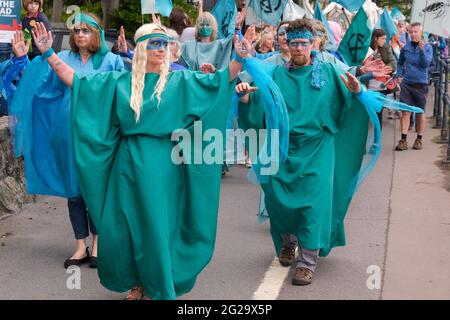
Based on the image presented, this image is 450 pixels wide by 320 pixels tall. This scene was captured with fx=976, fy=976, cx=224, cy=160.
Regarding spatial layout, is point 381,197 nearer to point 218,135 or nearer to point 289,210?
point 289,210

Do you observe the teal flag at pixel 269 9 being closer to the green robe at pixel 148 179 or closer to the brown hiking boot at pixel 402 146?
the brown hiking boot at pixel 402 146

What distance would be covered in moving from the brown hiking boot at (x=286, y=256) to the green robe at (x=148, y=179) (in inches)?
48.5

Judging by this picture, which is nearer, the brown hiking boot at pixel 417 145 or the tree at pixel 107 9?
the brown hiking boot at pixel 417 145

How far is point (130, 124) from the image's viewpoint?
5512 mm

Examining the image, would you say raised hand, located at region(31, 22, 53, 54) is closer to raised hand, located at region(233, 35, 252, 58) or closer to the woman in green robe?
the woman in green robe

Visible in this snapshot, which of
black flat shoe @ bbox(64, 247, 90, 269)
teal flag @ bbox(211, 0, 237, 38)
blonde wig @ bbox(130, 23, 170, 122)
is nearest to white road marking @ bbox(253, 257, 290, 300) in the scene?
black flat shoe @ bbox(64, 247, 90, 269)

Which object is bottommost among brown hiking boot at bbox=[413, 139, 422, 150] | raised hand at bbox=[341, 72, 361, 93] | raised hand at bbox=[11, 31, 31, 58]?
brown hiking boot at bbox=[413, 139, 422, 150]

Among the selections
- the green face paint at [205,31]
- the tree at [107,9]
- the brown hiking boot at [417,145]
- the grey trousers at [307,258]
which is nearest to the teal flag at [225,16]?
the green face paint at [205,31]

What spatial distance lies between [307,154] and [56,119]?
1.78m

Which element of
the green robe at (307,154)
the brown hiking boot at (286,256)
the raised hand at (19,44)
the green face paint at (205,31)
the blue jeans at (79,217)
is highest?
the raised hand at (19,44)

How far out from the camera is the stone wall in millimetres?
8414

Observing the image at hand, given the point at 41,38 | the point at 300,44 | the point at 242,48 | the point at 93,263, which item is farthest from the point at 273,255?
the point at 41,38

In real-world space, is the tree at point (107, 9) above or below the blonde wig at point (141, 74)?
below

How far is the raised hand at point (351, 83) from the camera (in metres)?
6.45
